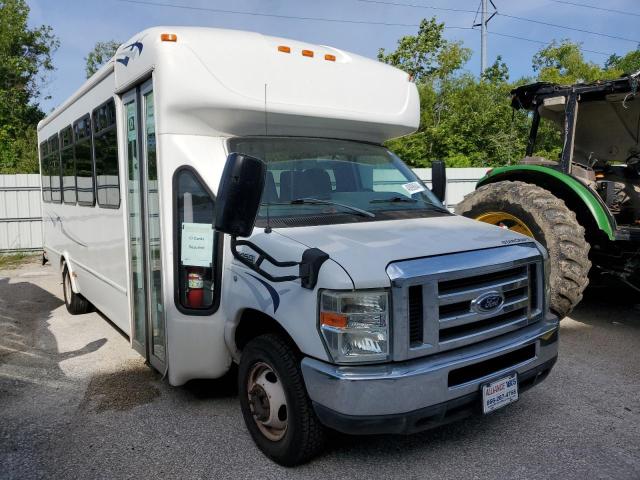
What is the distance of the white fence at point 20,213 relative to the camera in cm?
1220

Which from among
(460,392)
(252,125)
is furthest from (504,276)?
(252,125)

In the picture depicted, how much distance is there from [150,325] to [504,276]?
2.71 m

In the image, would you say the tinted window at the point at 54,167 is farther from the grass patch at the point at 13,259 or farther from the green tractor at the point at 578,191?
the green tractor at the point at 578,191

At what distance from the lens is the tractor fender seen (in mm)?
5484

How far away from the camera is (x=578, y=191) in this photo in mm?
5656

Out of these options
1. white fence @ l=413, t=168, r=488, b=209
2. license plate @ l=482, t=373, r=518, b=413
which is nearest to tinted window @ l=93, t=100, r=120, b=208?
license plate @ l=482, t=373, r=518, b=413

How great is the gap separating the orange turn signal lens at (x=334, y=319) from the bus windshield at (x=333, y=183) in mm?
831

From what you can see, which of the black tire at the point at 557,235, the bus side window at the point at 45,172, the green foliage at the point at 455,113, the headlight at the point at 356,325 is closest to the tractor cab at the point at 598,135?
the black tire at the point at 557,235

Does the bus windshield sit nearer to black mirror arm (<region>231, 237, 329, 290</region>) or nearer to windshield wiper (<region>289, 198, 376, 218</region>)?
windshield wiper (<region>289, 198, 376, 218</region>)

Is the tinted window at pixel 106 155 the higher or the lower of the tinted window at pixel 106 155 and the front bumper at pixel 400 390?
the higher

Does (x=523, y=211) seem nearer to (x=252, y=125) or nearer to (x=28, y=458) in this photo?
(x=252, y=125)

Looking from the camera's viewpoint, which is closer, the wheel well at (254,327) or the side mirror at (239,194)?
the side mirror at (239,194)

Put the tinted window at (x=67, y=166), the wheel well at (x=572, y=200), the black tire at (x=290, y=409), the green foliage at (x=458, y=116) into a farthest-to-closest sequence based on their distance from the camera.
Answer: the green foliage at (x=458, y=116) → the tinted window at (x=67, y=166) → the wheel well at (x=572, y=200) → the black tire at (x=290, y=409)

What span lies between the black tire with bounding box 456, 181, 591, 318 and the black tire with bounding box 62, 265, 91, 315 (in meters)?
5.26
